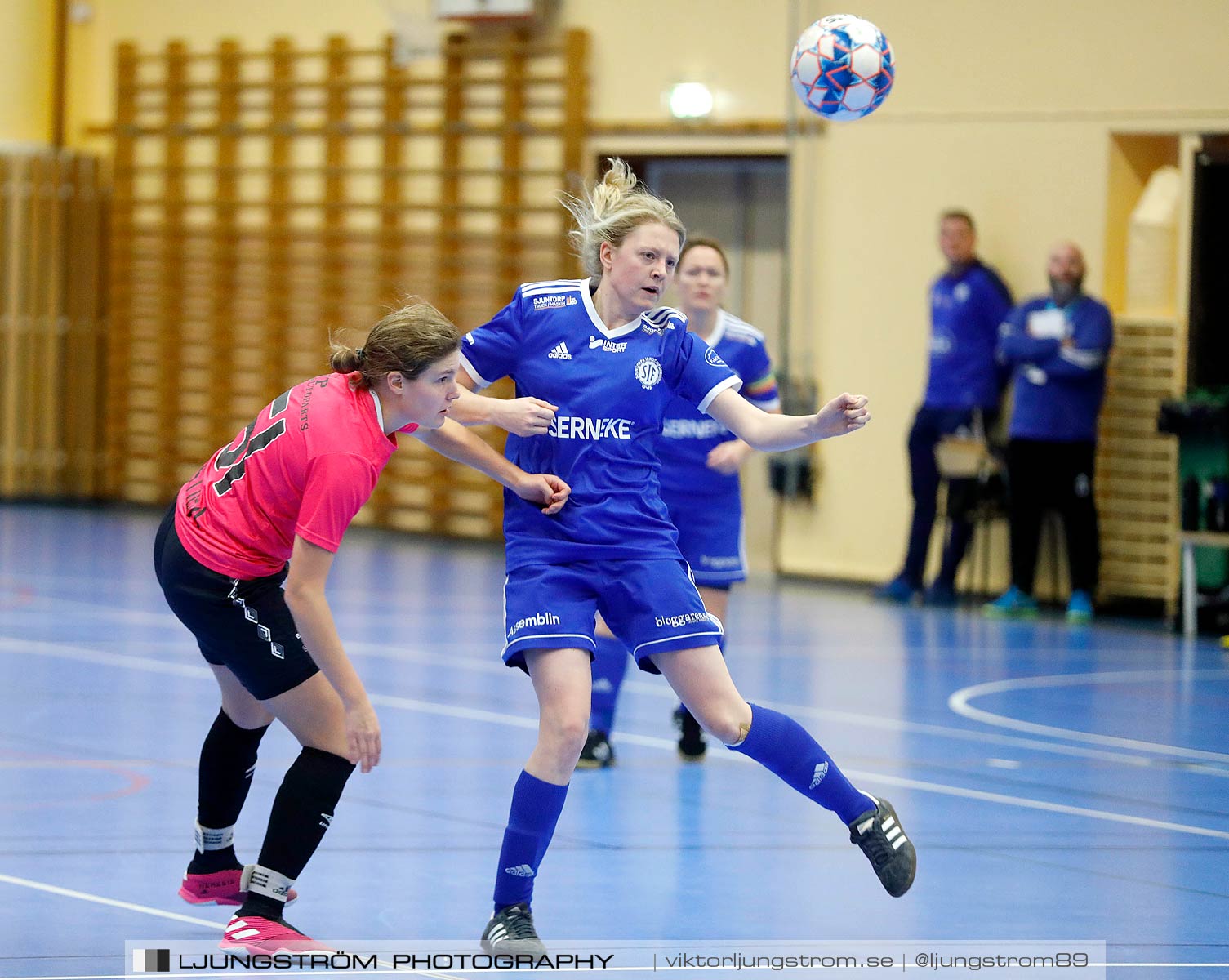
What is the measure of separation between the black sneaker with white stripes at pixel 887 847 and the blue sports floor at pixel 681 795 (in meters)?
0.13

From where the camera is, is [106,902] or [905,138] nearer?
[106,902]

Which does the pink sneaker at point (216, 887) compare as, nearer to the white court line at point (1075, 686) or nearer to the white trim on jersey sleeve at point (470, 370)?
the white trim on jersey sleeve at point (470, 370)

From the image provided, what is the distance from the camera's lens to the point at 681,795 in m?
5.66

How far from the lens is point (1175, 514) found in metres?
Result: 10.4

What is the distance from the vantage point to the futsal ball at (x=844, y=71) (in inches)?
269

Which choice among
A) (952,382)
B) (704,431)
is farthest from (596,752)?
(952,382)

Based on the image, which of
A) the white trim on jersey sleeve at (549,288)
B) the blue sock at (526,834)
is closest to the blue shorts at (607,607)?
the blue sock at (526,834)

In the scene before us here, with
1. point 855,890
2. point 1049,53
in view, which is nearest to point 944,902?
point 855,890

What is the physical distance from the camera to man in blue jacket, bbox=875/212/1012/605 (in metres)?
10.8

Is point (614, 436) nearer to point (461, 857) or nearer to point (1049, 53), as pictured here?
point (461, 857)

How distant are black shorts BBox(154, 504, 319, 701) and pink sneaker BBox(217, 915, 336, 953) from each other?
0.46 metres

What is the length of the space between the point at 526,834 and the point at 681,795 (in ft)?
6.30

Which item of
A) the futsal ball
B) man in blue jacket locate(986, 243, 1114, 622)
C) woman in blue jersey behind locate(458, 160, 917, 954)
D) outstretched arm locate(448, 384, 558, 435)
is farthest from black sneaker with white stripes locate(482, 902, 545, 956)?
man in blue jacket locate(986, 243, 1114, 622)

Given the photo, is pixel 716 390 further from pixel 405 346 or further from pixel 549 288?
pixel 405 346
